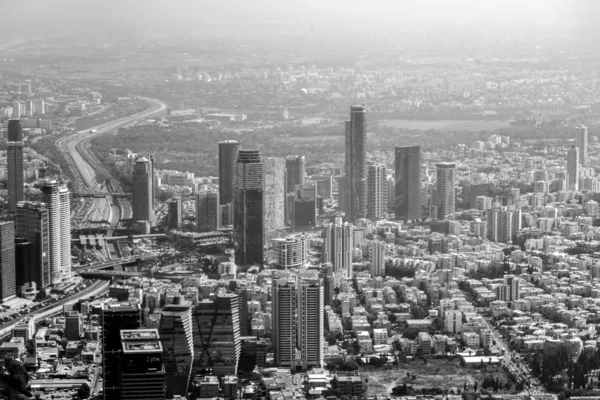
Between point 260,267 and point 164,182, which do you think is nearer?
point 260,267

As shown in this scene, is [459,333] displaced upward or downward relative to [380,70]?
downward

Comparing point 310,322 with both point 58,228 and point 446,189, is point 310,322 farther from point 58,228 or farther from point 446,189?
point 446,189

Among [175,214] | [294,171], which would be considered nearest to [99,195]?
[175,214]

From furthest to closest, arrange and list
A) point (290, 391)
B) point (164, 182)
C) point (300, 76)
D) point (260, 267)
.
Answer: point (300, 76), point (164, 182), point (260, 267), point (290, 391)

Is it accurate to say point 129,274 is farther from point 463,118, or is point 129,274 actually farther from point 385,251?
point 463,118

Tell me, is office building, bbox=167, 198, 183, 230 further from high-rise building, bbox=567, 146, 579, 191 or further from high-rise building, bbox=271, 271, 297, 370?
high-rise building, bbox=567, 146, 579, 191

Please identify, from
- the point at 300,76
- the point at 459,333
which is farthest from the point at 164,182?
the point at 459,333

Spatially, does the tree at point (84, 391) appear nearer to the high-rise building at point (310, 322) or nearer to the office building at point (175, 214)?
the high-rise building at point (310, 322)

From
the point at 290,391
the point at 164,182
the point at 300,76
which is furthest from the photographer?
the point at 300,76
